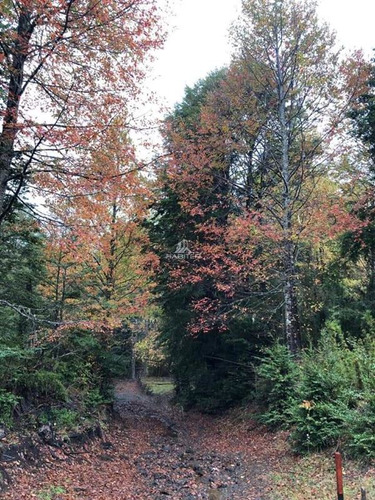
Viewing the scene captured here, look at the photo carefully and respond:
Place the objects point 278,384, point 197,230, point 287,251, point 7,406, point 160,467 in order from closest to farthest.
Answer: point 7,406 < point 160,467 < point 278,384 < point 287,251 < point 197,230

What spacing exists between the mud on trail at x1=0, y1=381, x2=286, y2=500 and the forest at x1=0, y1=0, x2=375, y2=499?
2.71 ft

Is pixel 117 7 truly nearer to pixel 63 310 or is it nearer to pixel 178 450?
pixel 63 310

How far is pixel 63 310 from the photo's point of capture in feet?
36.5

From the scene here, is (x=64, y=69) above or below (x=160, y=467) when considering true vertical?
above

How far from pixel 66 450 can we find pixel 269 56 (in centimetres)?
1292

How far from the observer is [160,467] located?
28.3 ft

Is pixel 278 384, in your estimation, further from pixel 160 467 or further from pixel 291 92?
pixel 291 92

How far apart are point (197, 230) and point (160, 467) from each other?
7.15 metres

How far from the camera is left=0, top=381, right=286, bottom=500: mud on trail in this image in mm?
6504

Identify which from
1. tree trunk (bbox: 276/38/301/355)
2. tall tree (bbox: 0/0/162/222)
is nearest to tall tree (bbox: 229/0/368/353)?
tree trunk (bbox: 276/38/301/355)

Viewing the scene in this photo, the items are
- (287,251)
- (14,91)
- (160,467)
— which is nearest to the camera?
(14,91)

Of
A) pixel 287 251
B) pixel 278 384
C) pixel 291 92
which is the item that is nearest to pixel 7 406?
pixel 278 384

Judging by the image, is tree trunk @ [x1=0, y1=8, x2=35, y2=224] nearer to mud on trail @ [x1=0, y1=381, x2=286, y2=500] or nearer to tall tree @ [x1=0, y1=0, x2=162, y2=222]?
tall tree @ [x1=0, y1=0, x2=162, y2=222]

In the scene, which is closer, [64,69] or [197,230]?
[64,69]
